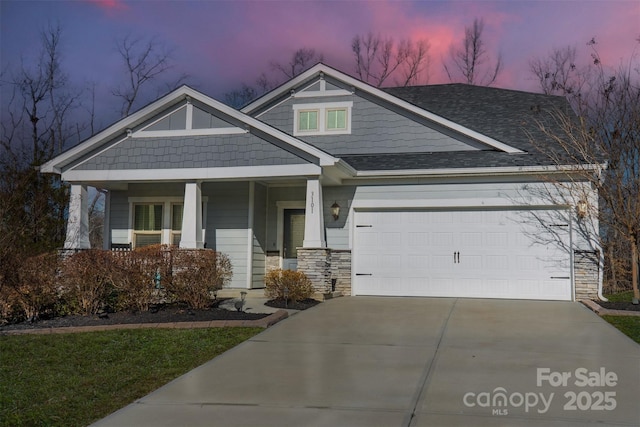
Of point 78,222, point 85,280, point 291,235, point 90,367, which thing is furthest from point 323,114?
point 90,367

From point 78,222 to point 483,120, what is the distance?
10.9 meters

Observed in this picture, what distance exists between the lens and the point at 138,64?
1134 inches

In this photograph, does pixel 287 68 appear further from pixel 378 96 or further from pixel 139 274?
pixel 139 274

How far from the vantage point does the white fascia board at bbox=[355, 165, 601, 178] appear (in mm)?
11781

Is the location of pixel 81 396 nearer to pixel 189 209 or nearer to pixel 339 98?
pixel 189 209

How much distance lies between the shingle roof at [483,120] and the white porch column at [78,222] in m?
6.51

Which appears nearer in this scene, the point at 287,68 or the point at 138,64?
the point at 138,64

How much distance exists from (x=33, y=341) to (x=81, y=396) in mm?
3145

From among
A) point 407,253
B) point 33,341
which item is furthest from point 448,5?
point 33,341

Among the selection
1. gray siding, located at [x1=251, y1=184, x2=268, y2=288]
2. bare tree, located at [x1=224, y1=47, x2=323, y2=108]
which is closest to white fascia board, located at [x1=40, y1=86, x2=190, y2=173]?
gray siding, located at [x1=251, y1=184, x2=268, y2=288]

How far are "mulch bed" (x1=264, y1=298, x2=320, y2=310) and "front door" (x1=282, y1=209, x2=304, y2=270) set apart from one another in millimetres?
2843

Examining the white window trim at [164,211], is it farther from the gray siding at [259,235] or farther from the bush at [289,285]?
the bush at [289,285]

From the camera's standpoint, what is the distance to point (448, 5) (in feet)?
48.1

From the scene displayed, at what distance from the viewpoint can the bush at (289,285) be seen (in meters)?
11.0
